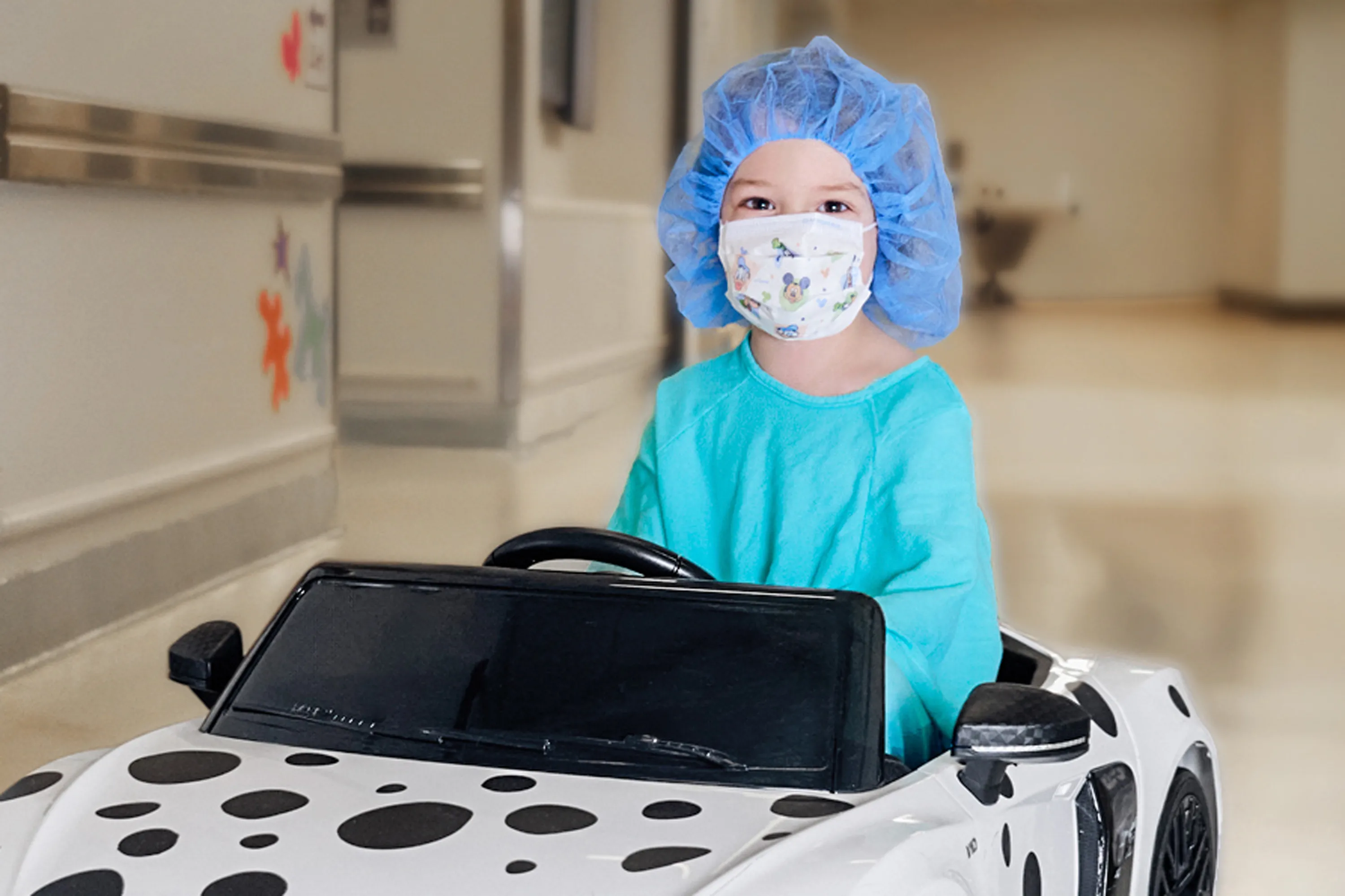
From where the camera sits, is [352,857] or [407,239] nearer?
[352,857]

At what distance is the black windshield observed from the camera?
1.39m

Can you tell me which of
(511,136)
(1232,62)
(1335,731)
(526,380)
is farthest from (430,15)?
(1232,62)

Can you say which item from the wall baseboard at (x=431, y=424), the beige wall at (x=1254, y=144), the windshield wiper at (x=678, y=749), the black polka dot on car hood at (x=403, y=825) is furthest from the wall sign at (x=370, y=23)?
the beige wall at (x=1254, y=144)

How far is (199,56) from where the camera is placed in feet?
15.1

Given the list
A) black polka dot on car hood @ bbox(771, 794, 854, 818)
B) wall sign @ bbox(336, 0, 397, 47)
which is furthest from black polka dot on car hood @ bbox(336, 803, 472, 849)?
wall sign @ bbox(336, 0, 397, 47)

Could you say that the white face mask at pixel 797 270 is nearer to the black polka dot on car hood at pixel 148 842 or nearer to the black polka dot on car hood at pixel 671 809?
the black polka dot on car hood at pixel 671 809

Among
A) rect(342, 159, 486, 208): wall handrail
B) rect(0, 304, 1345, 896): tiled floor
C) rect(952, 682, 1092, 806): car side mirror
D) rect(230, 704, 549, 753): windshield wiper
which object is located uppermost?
rect(342, 159, 486, 208): wall handrail

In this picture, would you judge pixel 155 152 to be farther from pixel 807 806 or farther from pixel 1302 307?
pixel 1302 307

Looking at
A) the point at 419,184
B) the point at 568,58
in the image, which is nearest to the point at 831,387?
the point at 419,184

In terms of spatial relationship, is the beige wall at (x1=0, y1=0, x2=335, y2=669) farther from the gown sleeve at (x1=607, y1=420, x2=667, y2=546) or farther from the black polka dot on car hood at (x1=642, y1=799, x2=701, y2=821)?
the black polka dot on car hood at (x1=642, y1=799, x2=701, y2=821)

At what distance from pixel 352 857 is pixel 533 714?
30cm

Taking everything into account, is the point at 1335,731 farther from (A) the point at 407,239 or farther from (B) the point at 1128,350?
(B) the point at 1128,350

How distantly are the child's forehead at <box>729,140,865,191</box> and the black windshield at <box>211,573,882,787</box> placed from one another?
659 mm

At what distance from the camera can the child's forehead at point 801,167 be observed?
76.4 inches
